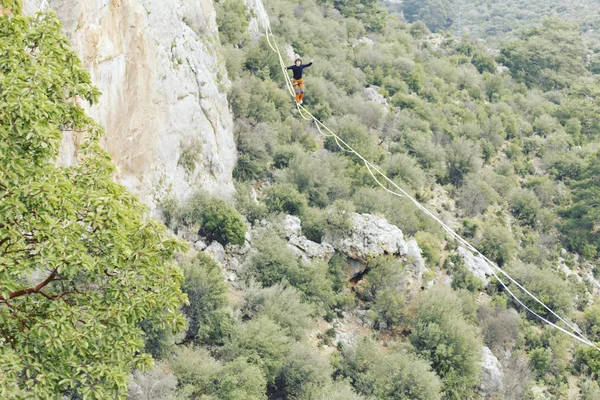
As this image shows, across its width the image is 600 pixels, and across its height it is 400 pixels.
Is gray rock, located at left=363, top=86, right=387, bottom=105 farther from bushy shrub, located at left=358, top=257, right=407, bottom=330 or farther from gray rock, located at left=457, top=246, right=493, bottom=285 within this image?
bushy shrub, located at left=358, top=257, right=407, bottom=330

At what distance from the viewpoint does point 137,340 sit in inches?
278

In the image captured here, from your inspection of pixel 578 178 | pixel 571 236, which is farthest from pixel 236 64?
pixel 578 178

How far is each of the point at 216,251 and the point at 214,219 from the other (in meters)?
1.29

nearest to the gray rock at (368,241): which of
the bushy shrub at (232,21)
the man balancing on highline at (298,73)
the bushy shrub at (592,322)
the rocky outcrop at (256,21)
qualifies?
the man balancing on highline at (298,73)

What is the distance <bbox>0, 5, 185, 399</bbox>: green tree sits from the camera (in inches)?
237

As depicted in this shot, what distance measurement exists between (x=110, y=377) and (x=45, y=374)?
77cm

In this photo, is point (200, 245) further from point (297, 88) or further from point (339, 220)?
point (297, 88)

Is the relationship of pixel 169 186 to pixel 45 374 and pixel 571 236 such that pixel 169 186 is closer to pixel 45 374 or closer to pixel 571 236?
pixel 45 374

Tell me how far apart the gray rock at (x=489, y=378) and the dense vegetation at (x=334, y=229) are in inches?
9.3

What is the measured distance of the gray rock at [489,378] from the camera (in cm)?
2000

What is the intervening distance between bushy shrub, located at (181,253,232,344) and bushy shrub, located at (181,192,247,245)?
8.39 ft

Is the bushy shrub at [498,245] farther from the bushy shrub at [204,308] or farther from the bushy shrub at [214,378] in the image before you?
the bushy shrub at [214,378]

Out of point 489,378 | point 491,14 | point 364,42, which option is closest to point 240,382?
point 489,378

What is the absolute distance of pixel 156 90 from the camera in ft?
58.0
